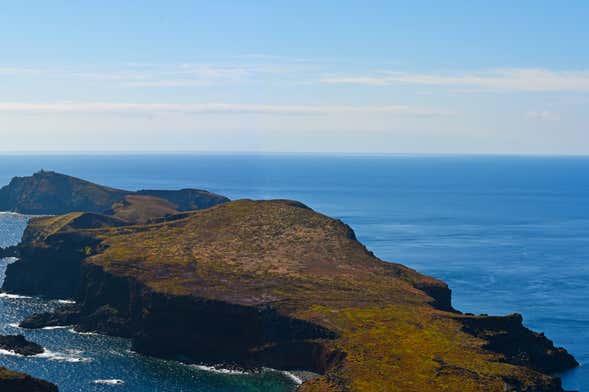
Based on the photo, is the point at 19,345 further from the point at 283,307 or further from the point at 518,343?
the point at 518,343

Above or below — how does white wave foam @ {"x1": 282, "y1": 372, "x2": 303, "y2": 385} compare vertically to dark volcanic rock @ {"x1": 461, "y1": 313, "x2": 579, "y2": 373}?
below

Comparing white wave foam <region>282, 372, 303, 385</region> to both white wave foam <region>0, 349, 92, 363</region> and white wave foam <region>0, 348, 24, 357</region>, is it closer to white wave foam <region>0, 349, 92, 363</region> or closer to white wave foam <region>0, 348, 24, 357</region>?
white wave foam <region>0, 349, 92, 363</region>

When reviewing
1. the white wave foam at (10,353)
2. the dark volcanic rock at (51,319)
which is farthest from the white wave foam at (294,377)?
the dark volcanic rock at (51,319)

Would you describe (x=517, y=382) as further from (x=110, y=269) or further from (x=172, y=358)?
(x=110, y=269)

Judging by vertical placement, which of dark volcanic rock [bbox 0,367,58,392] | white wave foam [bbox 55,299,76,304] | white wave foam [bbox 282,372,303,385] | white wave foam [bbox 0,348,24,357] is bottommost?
white wave foam [bbox 0,348,24,357]

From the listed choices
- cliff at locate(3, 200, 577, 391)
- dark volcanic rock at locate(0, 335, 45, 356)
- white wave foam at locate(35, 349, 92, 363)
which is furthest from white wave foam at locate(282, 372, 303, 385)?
dark volcanic rock at locate(0, 335, 45, 356)

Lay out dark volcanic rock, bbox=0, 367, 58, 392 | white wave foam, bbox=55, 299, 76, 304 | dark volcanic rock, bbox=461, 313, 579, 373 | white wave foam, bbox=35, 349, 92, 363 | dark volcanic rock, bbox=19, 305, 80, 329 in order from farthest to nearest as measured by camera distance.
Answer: white wave foam, bbox=55, 299, 76, 304 < dark volcanic rock, bbox=19, 305, 80, 329 < white wave foam, bbox=35, 349, 92, 363 < dark volcanic rock, bbox=461, 313, 579, 373 < dark volcanic rock, bbox=0, 367, 58, 392
